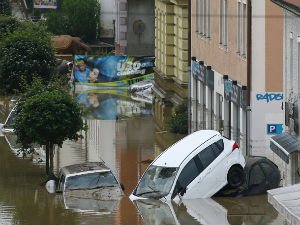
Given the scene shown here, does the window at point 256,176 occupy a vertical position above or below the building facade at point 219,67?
below

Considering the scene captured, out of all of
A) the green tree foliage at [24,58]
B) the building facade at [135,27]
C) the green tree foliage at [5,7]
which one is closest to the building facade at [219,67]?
the green tree foliage at [24,58]

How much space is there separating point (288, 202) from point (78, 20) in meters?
68.3

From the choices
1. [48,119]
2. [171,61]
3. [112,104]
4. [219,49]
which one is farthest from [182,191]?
[112,104]

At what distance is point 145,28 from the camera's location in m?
75.7

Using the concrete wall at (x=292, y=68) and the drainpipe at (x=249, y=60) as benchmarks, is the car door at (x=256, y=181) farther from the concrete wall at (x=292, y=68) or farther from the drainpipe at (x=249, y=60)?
the drainpipe at (x=249, y=60)

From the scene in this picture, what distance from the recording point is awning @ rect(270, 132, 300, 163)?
1065 inches

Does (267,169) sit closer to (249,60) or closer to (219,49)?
(249,60)

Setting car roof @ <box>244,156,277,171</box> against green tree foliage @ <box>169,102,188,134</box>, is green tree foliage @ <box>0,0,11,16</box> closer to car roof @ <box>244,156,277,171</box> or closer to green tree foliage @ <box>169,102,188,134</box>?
green tree foliage @ <box>169,102,188,134</box>

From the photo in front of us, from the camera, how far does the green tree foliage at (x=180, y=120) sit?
147 feet

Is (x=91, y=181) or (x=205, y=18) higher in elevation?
(x=205, y=18)

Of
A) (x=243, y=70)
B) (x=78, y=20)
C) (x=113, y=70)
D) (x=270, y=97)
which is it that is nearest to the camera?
(x=270, y=97)

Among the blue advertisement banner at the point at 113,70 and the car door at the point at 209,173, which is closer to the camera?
the car door at the point at 209,173

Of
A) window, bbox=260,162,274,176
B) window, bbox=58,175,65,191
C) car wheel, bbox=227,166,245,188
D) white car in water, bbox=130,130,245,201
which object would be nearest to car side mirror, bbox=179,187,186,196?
white car in water, bbox=130,130,245,201

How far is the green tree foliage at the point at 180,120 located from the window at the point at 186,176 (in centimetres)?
1807
